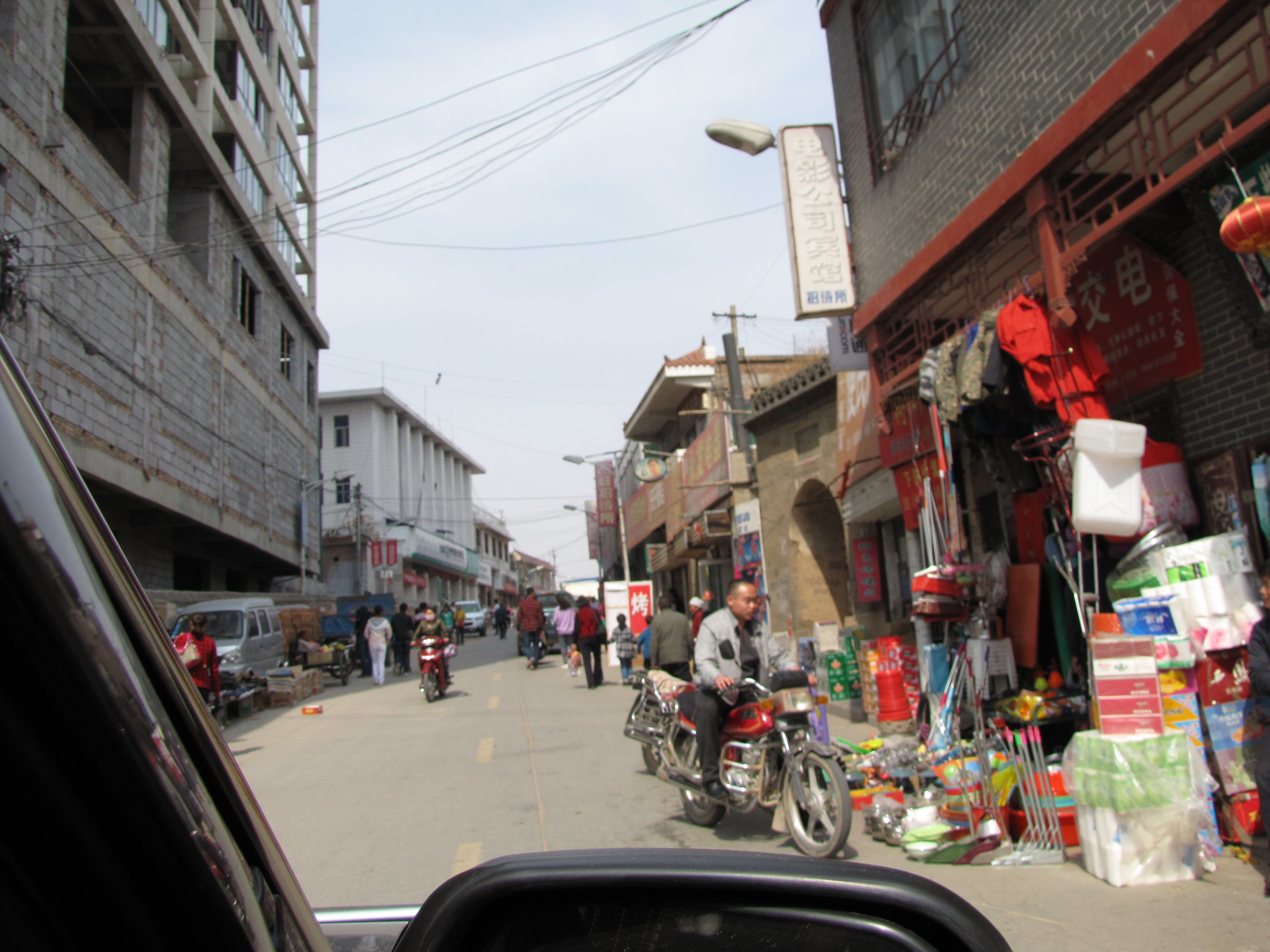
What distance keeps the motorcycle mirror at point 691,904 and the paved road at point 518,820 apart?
3.43 meters

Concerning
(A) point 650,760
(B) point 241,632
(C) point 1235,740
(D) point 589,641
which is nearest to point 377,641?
(B) point 241,632

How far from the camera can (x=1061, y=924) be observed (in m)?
4.65

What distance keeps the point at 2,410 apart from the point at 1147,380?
758 centimetres

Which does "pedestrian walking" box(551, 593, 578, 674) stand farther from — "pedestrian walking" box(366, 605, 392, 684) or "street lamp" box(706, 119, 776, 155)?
"street lamp" box(706, 119, 776, 155)

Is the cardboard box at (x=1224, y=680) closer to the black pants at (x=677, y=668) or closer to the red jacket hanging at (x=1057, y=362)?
the red jacket hanging at (x=1057, y=362)

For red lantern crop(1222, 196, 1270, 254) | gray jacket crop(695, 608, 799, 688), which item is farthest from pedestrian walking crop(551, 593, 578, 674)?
red lantern crop(1222, 196, 1270, 254)

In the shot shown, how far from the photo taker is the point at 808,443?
15859mm

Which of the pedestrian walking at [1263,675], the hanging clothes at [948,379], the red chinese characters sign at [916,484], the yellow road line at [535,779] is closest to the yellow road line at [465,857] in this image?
the yellow road line at [535,779]

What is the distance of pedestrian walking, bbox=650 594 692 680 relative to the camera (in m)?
11.8

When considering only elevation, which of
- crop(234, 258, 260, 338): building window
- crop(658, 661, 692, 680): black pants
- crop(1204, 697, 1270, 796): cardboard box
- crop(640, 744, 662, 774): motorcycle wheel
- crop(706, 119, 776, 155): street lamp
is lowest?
Result: crop(640, 744, 662, 774): motorcycle wheel

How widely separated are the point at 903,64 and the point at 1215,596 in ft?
20.8

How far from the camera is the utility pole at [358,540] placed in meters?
44.6

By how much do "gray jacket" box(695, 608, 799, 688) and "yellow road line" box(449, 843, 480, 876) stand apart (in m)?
1.99

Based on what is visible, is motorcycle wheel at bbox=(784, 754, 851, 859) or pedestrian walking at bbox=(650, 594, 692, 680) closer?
motorcycle wheel at bbox=(784, 754, 851, 859)
